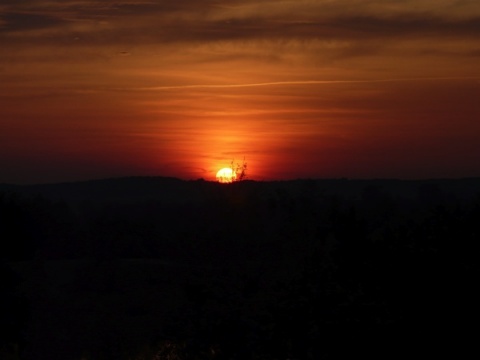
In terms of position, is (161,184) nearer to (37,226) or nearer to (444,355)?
(37,226)

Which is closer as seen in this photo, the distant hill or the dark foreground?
the dark foreground

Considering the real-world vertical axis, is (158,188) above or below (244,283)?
above

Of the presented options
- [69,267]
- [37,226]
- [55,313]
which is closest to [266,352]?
[55,313]

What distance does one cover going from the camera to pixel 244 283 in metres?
35.2

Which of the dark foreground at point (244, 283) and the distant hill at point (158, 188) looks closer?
the dark foreground at point (244, 283)

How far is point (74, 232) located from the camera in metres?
70.3

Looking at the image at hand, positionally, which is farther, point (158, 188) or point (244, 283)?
point (158, 188)

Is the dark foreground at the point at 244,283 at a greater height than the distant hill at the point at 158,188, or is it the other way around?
the distant hill at the point at 158,188

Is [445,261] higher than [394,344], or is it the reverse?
[445,261]

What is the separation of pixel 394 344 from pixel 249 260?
2956cm

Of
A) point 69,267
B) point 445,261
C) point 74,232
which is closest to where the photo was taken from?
point 445,261

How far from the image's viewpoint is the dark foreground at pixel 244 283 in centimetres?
1428

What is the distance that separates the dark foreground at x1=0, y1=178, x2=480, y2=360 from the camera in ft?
46.9

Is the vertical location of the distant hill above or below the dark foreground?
above
